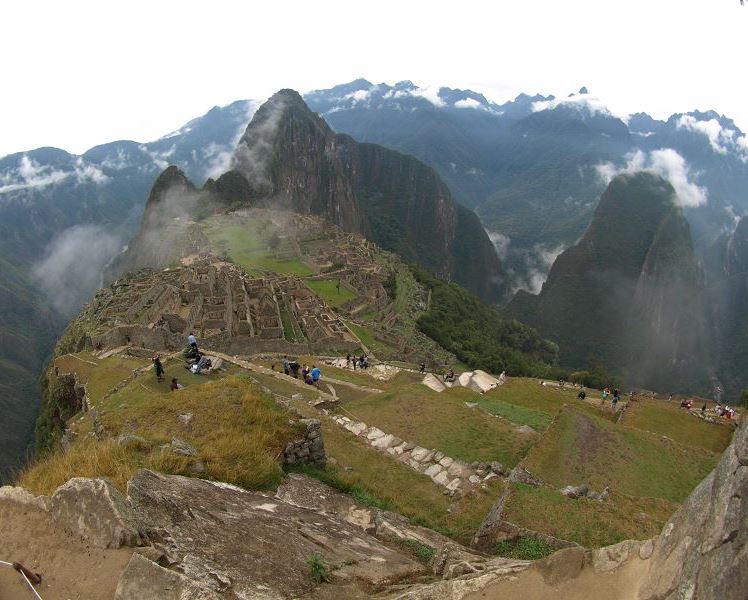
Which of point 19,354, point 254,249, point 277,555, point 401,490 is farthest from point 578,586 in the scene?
point 19,354

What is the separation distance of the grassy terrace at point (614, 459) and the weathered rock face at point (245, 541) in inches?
250

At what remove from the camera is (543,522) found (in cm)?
808

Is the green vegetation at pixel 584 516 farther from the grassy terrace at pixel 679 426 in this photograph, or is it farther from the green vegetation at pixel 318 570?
the grassy terrace at pixel 679 426

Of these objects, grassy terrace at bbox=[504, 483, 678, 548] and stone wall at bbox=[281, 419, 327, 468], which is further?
stone wall at bbox=[281, 419, 327, 468]

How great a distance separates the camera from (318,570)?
5.11 metres

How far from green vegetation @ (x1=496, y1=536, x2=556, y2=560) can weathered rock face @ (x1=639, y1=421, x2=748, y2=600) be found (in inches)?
127

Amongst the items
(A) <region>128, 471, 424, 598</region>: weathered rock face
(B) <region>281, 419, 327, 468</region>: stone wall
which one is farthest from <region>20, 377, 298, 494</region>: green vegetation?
(A) <region>128, 471, 424, 598</region>: weathered rock face

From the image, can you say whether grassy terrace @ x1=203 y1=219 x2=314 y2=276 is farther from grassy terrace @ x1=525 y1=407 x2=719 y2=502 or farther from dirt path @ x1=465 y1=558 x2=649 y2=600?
dirt path @ x1=465 y1=558 x2=649 y2=600

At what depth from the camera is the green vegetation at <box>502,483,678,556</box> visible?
25.9 feet

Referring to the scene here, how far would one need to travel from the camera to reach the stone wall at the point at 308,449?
28.7ft

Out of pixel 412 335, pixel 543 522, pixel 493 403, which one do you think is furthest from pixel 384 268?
pixel 543 522

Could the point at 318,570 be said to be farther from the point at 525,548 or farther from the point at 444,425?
the point at 444,425

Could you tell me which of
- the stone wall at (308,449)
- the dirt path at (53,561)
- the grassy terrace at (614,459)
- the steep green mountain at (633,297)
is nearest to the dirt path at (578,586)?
the dirt path at (53,561)

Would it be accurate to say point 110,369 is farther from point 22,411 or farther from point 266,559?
point 22,411
